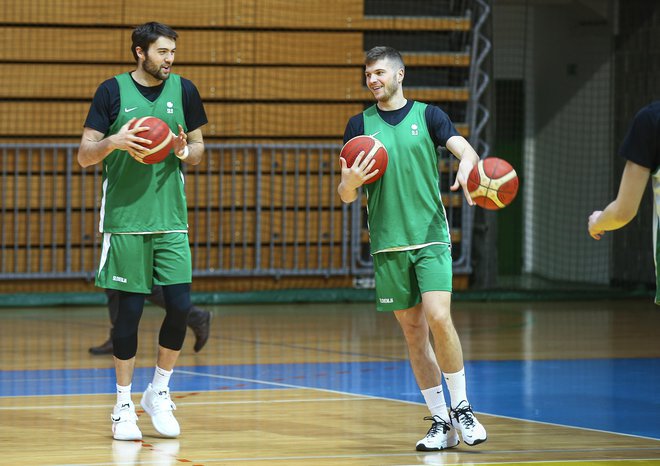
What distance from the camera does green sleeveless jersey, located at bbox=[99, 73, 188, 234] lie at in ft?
17.3

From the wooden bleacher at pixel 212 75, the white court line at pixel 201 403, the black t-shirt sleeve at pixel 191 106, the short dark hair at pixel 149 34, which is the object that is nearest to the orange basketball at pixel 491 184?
the black t-shirt sleeve at pixel 191 106

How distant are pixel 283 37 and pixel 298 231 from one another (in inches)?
83.5

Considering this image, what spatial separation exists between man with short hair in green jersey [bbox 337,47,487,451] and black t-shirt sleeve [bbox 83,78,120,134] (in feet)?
3.61

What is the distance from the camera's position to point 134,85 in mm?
5316

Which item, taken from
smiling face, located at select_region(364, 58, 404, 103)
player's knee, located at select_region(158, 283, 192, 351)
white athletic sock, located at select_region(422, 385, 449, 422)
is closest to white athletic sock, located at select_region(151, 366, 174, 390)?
player's knee, located at select_region(158, 283, 192, 351)

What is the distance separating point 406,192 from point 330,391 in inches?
82.8

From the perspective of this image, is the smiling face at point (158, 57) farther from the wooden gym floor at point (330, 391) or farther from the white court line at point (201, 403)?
the white court line at point (201, 403)

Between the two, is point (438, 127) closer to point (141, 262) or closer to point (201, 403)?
point (141, 262)

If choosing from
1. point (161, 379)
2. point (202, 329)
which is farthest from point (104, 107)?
point (202, 329)

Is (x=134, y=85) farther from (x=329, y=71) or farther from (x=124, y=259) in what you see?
(x=329, y=71)

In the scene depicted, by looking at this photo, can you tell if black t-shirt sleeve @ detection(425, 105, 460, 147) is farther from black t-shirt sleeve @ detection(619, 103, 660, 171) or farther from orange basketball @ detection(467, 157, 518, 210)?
black t-shirt sleeve @ detection(619, 103, 660, 171)

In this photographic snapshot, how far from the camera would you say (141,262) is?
17.4 ft

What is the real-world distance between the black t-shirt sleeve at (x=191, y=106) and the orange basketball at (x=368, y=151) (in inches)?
36.1

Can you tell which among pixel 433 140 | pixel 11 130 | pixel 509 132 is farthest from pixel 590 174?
pixel 433 140
